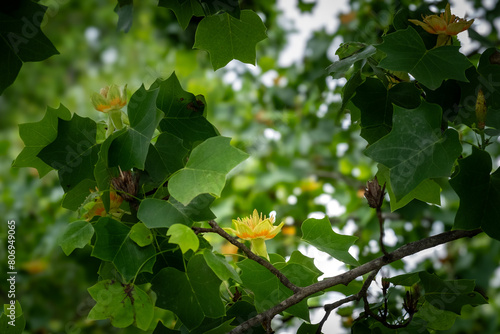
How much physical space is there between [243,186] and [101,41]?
3344 millimetres

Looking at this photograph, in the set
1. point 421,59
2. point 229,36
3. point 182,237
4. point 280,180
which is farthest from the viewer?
point 280,180

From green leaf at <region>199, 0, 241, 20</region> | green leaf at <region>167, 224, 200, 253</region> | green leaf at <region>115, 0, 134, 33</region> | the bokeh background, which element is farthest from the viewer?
the bokeh background

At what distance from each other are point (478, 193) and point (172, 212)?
35 cm

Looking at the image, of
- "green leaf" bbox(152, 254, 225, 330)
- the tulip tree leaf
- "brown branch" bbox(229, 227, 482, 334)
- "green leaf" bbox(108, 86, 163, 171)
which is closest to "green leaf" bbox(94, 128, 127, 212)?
"green leaf" bbox(108, 86, 163, 171)

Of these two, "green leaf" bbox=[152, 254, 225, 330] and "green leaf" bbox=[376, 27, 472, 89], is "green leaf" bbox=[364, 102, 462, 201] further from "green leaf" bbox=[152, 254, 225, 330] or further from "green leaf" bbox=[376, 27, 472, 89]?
"green leaf" bbox=[152, 254, 225, 330]

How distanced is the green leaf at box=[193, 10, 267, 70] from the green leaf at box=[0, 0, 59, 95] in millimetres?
206

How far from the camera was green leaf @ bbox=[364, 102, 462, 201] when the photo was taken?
1.81 ft

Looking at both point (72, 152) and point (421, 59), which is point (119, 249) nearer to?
point (72, 152)

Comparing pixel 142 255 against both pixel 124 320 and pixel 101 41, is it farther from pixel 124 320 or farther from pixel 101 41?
pixel 101 41

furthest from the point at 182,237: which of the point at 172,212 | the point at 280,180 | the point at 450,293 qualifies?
the point at 280,180

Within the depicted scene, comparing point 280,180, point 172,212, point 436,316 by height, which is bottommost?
point 280,180

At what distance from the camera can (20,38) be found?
0.58 meters

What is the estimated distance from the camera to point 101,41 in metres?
4.93

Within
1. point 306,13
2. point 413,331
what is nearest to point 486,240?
point 306,13
